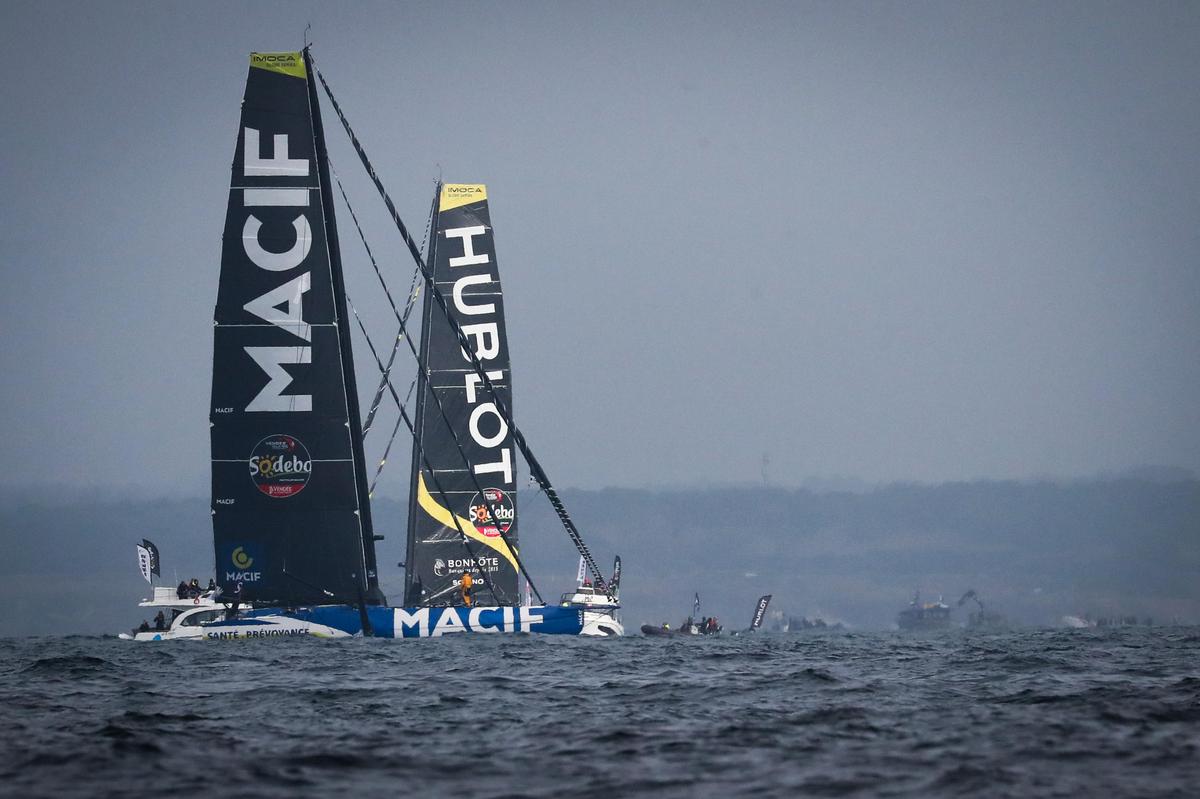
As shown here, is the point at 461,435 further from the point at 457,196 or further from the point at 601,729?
the point at 601,729

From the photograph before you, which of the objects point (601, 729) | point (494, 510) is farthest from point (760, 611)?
point (601, 729)

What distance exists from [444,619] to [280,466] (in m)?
7.34

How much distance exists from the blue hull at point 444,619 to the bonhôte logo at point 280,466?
154 inches

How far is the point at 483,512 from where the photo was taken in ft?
194

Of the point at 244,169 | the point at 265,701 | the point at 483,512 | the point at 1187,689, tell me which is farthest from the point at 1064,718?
the point at 483,512

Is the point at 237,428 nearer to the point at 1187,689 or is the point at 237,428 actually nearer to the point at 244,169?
the point at 244,169

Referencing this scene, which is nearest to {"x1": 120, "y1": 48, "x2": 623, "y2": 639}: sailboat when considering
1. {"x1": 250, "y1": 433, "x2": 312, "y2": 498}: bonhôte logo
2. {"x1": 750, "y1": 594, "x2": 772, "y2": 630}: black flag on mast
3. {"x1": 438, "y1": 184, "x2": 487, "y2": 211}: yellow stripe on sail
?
{"x1": 250, "y1": 433, "x2": 312, "y2": 498}: bonhôte logo

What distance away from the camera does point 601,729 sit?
706 inches

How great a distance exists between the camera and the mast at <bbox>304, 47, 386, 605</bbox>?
44.1m

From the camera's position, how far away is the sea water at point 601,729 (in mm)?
13539

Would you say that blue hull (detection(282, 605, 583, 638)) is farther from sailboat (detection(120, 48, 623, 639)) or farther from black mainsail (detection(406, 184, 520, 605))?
black mainsail (detection(406, 184, 520, 605))

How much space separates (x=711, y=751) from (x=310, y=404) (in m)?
29.9

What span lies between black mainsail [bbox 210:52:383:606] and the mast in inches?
2.5

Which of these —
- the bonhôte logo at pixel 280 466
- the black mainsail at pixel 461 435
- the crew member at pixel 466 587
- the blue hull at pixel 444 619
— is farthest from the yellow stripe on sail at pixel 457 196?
the blue hull at pixel 444 619
